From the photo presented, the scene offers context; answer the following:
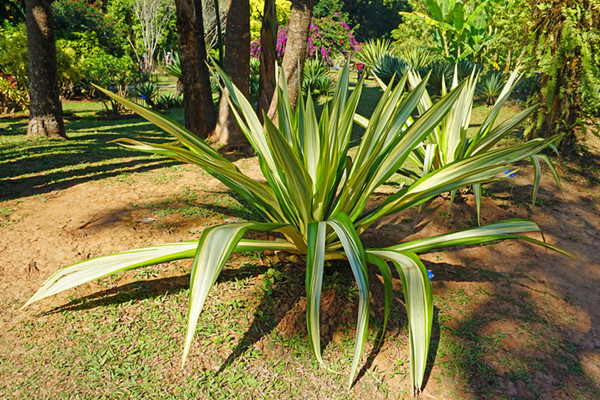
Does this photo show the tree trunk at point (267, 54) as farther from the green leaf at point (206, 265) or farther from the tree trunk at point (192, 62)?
the green leaf at point (206, 265)

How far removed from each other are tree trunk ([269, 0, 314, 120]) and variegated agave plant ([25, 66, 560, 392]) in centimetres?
236

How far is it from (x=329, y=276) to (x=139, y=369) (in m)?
1.05

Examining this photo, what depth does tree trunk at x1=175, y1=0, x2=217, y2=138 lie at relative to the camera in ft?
16.9

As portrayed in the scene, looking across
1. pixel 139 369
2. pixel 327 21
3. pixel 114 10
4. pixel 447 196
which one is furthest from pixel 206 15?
pixel 139 369

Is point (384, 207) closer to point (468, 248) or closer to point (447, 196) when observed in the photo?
point (468, 248)

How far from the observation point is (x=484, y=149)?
3.20 meters

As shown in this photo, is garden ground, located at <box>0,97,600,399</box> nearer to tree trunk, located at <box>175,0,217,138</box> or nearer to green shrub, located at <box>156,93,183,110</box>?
tree trunk, located at <box>175,0,217,138</box>

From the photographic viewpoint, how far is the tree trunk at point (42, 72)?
5363mm

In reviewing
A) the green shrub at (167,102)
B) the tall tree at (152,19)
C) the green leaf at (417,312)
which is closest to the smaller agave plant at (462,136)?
the green leaf at (417,312)

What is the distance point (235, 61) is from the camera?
5277mm

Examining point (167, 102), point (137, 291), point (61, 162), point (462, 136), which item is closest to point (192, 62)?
point (61, 162)

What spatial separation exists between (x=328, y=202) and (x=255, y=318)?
707mm

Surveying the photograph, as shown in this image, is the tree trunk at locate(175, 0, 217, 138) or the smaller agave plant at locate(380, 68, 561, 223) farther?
the tree trunk at locate(175, 0, 217, 138)

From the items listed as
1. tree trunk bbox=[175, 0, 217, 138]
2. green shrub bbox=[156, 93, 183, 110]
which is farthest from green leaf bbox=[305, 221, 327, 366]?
green shrub bbox=[156, 93, 183, 110]
